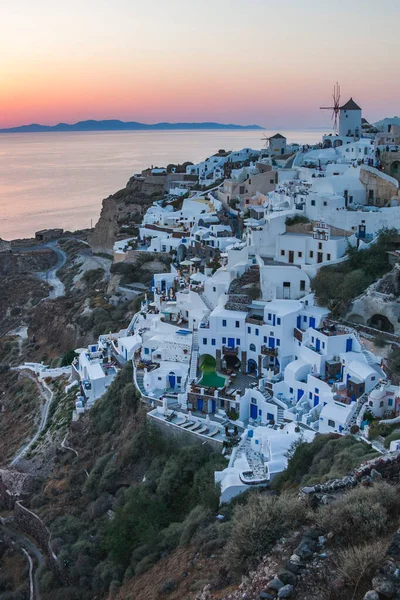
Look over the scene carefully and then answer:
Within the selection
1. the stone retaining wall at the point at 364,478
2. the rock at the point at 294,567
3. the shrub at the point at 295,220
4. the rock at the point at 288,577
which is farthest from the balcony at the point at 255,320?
the rock at the point at 288,577

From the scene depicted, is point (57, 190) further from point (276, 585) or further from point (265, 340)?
point (276, 585)

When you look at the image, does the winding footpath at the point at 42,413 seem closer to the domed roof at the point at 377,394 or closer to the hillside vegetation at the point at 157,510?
the hillside vegetation at the point at 157,510

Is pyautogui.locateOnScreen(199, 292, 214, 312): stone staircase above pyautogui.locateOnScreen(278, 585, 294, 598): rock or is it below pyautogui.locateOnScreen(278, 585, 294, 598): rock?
below

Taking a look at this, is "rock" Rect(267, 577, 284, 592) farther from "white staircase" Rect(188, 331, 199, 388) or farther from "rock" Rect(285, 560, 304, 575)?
"white staircase" Rect(188, 331, 199, 388)

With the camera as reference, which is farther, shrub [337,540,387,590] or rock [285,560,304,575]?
rock [285,560,304,575]

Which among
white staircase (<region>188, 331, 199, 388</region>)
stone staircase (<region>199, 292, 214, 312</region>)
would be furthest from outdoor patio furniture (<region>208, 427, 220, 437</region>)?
stone staircase (<region>199, 292, 214, 312</region>)

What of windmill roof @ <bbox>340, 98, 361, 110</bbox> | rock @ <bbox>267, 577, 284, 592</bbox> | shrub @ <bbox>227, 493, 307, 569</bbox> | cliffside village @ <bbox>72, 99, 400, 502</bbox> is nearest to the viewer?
rock @ <bbox>267, 577, 284, 592</bbox>
